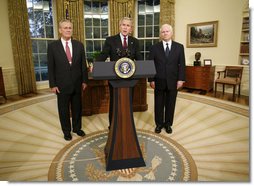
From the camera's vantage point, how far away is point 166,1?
5793 millimetres

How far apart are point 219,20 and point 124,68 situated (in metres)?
4.38

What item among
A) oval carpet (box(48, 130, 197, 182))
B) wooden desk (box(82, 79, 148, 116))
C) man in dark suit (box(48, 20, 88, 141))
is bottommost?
oval carpet (box(48, 130, 197, 182))

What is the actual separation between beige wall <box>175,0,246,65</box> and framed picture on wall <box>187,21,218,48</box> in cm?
9

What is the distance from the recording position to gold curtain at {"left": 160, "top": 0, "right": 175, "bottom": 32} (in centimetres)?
581

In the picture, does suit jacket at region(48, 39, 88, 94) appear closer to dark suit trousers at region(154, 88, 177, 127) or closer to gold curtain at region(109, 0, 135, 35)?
dark suit trousers at region(154, 88, 177, 127)

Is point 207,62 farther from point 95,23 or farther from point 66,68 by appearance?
point 66,68

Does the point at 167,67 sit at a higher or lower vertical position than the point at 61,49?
lower

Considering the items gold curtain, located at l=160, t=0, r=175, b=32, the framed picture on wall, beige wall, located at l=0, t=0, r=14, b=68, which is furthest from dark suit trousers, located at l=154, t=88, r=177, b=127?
beige wall, located at l=0, t=0, r=14, b=68

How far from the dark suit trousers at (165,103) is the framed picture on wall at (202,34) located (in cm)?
336

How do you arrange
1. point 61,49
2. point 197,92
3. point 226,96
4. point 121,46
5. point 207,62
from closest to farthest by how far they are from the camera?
point 61,49, point 121,46, point 226,96, point 197,92, point 207,62

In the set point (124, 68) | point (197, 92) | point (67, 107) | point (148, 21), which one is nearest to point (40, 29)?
point (148, 21)

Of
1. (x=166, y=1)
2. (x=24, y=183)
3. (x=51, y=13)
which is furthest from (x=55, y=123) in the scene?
(x=166, y=1)

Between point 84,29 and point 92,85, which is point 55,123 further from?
point 84,29

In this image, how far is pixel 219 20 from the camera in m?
5.27
